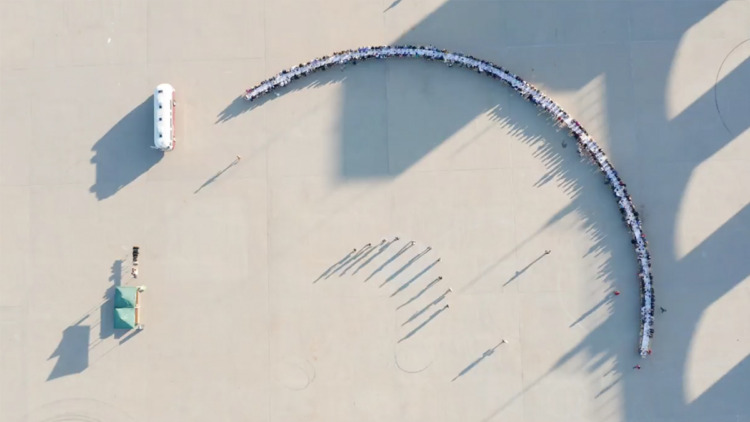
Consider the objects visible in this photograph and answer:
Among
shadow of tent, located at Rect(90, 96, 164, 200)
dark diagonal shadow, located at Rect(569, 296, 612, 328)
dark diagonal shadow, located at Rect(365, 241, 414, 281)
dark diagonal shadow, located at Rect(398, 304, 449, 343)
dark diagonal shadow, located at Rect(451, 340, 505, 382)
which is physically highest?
shadow of tent, located at Rect(90, 96, 164, 200)

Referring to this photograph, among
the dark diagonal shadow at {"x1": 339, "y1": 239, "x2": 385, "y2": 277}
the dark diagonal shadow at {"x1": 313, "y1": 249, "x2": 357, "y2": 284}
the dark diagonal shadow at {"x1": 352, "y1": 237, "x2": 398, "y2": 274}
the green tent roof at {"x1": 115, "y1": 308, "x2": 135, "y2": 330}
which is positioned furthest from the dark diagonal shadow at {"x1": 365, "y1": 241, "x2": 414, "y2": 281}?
the green tent roof at {"x1": 115, "y1": 308, "x2": 135, "y2": 330}

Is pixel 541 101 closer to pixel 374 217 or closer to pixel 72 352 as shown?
pixel 374 217

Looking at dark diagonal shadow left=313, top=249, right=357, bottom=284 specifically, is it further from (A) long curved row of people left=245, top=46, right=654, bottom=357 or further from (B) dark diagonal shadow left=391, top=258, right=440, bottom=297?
(A) long curved row of people left=245, top=46, right=654, bottom=357

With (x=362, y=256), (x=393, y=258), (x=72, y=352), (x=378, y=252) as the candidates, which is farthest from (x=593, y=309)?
(x=72, y=352)

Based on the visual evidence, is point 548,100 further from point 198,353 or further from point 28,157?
point 28,157

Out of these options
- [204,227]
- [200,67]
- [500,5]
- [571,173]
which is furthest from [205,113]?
[571,173]

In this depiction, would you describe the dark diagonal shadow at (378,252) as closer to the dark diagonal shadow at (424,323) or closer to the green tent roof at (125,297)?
the dark diagonal shadow at (424,323)

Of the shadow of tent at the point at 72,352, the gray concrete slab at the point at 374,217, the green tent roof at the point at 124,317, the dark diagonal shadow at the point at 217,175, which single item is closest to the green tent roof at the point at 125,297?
the green tent roof at the point at 124,317
